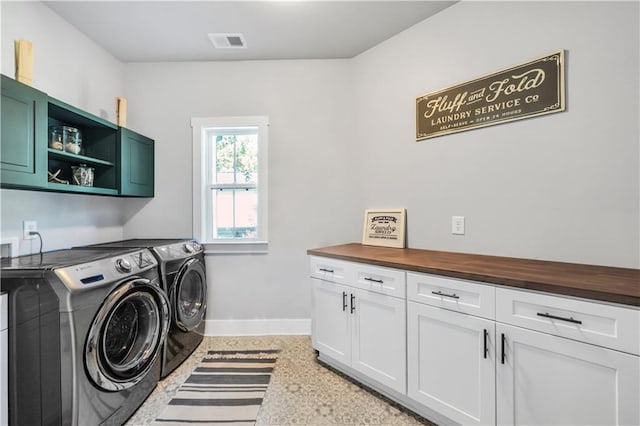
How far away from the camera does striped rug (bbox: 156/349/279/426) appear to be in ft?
5.62

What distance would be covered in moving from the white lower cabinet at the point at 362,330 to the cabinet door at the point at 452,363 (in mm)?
80

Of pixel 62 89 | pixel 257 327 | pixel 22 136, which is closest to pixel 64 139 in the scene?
pixel 22 136

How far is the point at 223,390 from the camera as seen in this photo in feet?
6.48

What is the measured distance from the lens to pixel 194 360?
2.37 metres

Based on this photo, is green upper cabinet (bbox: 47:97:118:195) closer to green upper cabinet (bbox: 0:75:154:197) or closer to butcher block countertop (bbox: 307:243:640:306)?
green upper cabinet (bbox: 0:75:154:197)

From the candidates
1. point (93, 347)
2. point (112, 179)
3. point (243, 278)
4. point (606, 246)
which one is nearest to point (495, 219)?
point (606, 246)

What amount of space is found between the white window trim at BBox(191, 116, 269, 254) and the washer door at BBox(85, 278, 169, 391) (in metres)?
0.92

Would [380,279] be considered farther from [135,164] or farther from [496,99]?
[135,164]

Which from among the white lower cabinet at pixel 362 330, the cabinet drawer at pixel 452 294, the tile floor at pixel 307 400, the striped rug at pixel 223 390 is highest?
the cabinet drawer at pixel 452 294

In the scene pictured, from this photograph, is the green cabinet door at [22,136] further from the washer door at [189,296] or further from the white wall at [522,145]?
the white wall at [522,145]

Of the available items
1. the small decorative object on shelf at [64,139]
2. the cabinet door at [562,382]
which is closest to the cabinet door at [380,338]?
the cabinet door at [562,382]

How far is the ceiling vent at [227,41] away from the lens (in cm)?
239

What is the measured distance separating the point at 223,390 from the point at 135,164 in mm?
1992

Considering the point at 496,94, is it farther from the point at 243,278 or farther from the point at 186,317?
the point at 186,317
